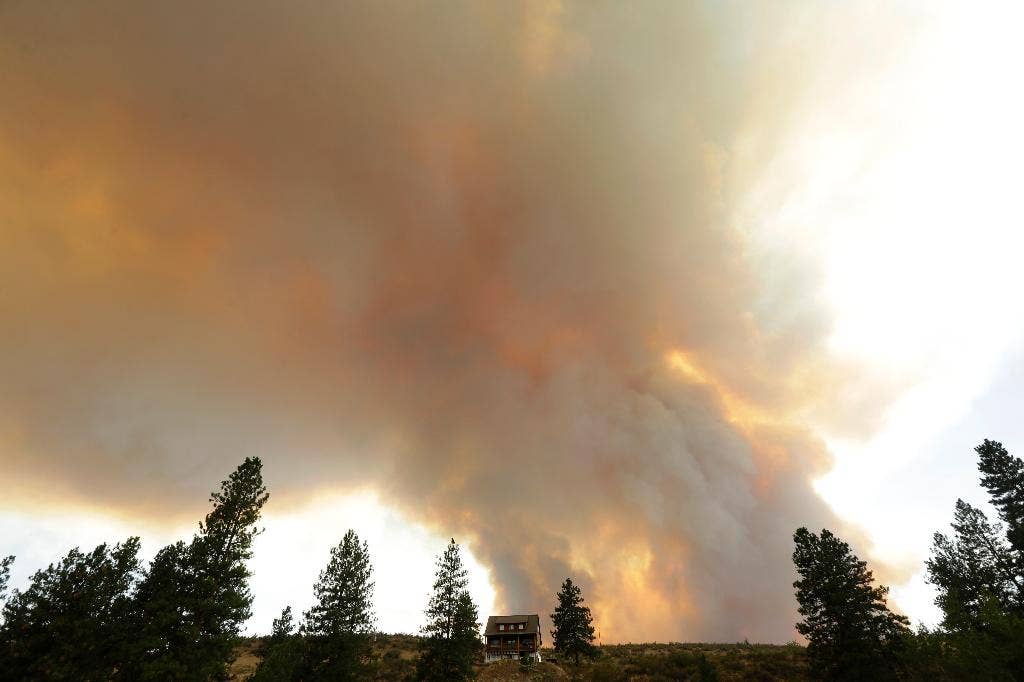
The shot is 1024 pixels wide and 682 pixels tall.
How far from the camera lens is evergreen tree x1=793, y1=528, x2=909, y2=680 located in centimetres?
4009

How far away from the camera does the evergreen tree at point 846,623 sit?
40094 mm

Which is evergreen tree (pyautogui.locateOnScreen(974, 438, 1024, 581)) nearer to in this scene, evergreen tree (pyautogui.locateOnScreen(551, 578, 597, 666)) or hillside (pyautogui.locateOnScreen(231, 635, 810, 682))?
hillside (pyautogui.locateOnScreen(231, 635, 810, 682))

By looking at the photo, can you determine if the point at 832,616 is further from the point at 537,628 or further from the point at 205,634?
the point at 537,628

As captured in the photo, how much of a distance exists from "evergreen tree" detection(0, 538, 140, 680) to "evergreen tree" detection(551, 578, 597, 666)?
65.9 m

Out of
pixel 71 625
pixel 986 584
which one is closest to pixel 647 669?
pixel 986 584

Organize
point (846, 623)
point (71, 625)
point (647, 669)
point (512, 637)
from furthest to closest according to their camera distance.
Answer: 1. point (512, 637)
2. point (647, 669)
3. point (846, 623)
4. point (71, 625)

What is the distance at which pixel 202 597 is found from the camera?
3503 cm

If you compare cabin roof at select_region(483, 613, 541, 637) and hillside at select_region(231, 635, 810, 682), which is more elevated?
cabin roof at select_region(483, 613, 541, 637)

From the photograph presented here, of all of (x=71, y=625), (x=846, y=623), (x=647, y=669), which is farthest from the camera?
(x=647, y=669)

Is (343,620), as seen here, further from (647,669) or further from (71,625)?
(647,669)

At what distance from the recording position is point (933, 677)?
4038 cm

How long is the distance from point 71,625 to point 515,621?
9795 centimetres

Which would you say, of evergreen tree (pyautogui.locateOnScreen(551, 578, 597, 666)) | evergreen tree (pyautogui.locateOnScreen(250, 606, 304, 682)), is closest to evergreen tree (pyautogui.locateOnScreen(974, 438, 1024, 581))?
evergreen tree (pyautogui.locateOnScreen(551, 578, 597, 666))

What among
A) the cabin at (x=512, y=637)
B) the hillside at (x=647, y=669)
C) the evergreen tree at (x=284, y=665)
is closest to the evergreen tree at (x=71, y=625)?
the evergreen tree at (x=284, y=665)
